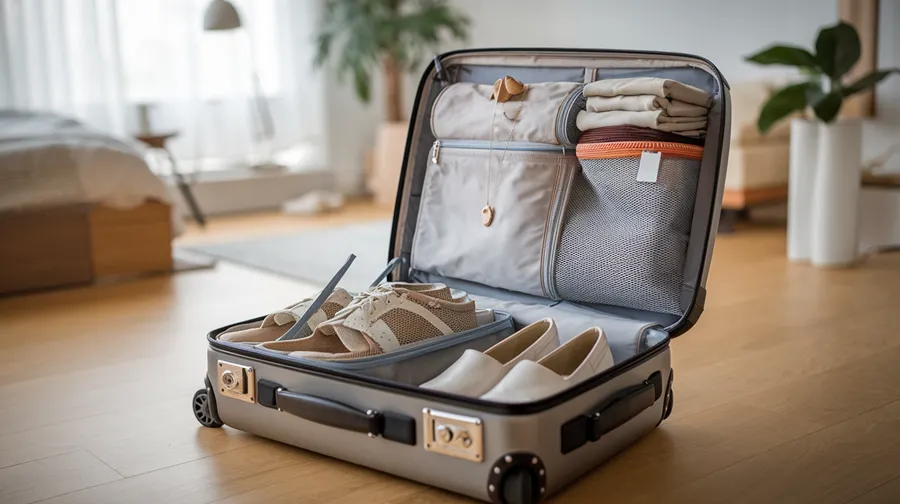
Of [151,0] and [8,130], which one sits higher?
[151,0]

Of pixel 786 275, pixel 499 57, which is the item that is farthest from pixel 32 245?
pixel 786 275

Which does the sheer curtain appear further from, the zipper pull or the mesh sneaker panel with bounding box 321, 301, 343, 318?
the mesh sneaker panel with bounding box 321, 301, 343, 318

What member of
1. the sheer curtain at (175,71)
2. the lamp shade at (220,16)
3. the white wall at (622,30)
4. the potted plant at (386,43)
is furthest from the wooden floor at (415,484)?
the potted plant at (386,43)

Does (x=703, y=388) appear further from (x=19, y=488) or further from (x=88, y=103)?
(x=88, y=103)

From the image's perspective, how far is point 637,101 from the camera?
1.94 m

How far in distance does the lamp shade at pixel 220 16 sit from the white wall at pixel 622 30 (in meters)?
2.24

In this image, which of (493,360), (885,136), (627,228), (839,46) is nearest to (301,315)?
(493,360)

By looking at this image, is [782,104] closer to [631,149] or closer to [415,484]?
[631,149]

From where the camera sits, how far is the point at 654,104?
1.92 meters

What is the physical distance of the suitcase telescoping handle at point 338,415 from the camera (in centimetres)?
158

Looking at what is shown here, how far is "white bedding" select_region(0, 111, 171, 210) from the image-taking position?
132 inches

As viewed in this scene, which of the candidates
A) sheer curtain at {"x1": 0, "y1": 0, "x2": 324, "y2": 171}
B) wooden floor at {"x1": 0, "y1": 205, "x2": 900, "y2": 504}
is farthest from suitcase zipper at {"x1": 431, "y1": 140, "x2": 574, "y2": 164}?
sheer curtain at {"x1": 0, "y1": 0, "x2": 324, "y2": 171}

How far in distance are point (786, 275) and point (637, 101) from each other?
5.48ft

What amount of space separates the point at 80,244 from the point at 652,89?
92.7 inches
